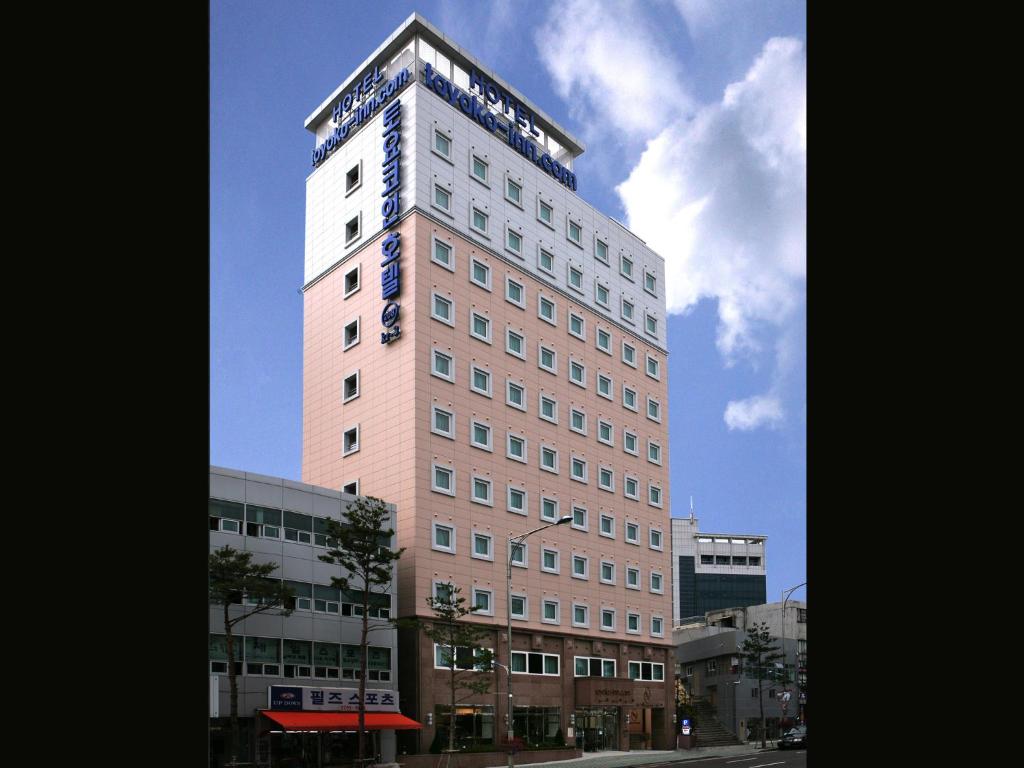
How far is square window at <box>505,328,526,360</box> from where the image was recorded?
71.7 metres

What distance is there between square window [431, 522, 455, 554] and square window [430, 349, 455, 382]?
9.13m

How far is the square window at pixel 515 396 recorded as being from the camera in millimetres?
70875

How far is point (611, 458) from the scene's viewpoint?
79.8 m

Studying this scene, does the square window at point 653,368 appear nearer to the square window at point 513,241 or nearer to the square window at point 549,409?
the square window at point 549,409

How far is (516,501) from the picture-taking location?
69.6m

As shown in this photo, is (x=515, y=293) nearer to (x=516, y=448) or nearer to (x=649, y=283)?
(x=516, y=448)

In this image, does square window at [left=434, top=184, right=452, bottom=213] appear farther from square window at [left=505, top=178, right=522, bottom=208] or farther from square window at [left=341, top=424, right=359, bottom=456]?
square window at [left=341, top=424, right=359, bottom=456]

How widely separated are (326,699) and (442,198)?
31.6 meters

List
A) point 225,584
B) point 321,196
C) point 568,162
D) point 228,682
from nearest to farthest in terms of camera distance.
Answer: point 225,584 < point 228,682 < point 321,196 < point 568,162
